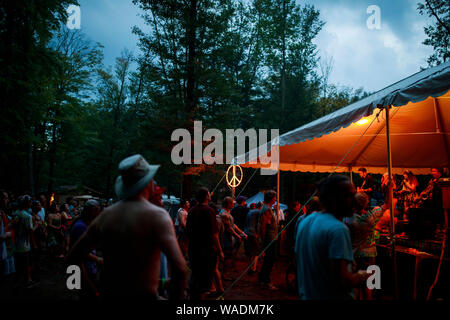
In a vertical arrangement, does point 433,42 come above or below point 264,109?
above

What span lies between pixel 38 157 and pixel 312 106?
24.1m

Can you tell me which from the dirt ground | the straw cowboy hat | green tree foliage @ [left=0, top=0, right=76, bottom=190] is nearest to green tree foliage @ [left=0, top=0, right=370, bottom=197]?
green tree foliage @ [left=0, top=0, right=76, bottom=190]

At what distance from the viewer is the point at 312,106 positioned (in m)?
27.2

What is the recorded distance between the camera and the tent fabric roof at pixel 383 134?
452 cm

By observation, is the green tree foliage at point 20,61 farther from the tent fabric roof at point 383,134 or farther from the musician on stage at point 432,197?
the musician on stage at point 432,197

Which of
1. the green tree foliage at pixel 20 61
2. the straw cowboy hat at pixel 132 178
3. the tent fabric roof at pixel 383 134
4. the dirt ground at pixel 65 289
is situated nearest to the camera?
the straw cowboy hat at pixel 132 178

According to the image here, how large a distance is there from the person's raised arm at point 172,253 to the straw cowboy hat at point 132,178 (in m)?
0.25

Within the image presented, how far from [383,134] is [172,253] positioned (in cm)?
899

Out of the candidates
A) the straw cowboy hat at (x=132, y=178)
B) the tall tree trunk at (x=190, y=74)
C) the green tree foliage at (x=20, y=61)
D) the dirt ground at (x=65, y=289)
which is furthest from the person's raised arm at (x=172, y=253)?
the tall tree trunk at (x=190, y=74)

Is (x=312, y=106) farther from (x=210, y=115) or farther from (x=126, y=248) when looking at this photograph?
(x=126, y=248)

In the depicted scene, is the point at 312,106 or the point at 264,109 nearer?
the point at 312,106

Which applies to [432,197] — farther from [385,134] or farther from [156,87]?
[156,87]

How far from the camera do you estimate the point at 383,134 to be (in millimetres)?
8984
